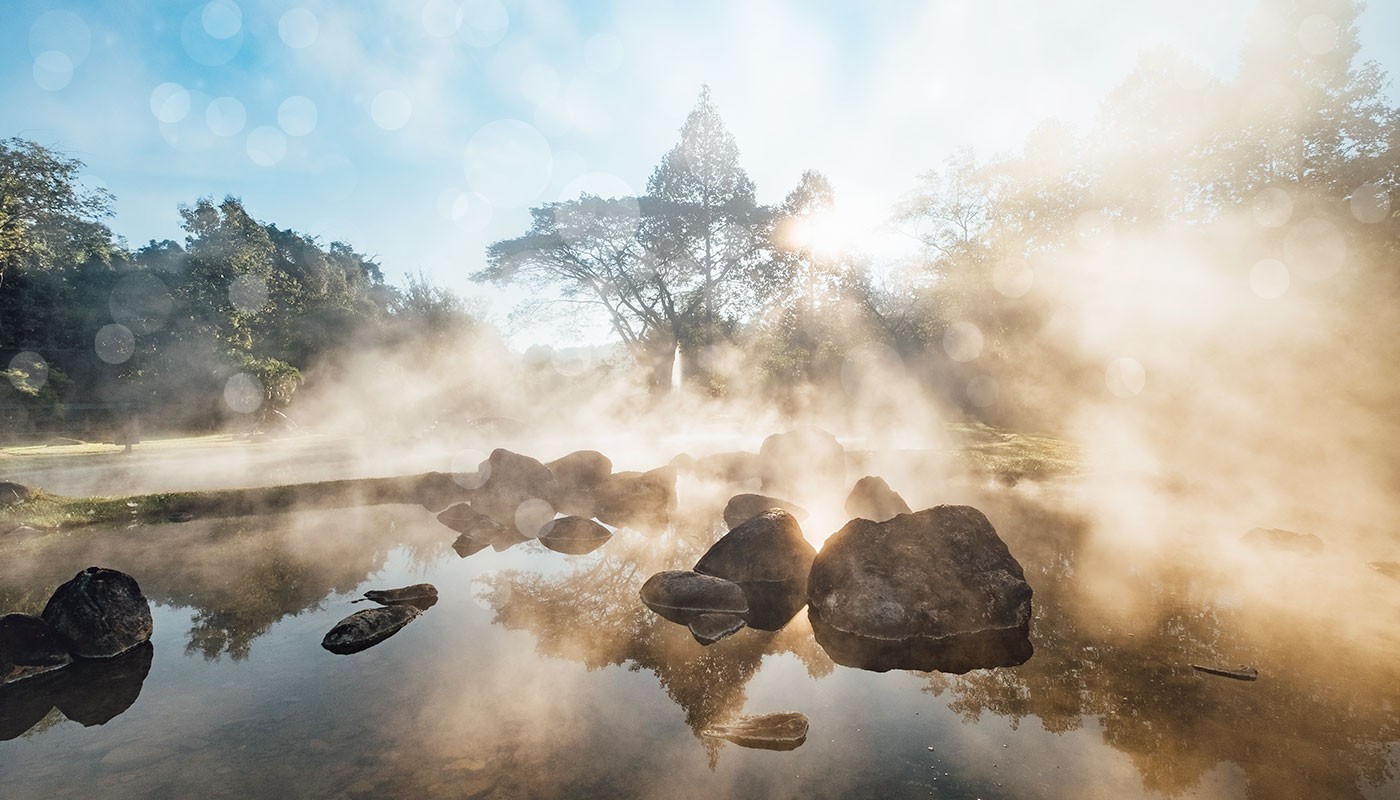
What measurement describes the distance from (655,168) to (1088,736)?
102ft

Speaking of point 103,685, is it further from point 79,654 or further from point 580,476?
point 580,476

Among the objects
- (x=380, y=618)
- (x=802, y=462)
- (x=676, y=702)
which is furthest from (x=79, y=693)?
(x=802, y=462)

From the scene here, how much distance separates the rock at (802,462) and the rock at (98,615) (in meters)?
13.3

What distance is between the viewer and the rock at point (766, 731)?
4.78 metres

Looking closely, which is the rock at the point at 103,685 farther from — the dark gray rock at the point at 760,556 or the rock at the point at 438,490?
the rock at the point at 438,490

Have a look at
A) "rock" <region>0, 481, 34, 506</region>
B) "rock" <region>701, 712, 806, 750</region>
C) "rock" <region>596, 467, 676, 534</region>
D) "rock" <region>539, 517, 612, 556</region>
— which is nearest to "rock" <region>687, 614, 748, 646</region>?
"rock" <region>701, 712, 806, 750</region>

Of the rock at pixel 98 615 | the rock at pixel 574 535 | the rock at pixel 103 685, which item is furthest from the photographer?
the rock at pixel 574 535

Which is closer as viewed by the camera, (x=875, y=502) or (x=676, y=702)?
(x=676, y=702)

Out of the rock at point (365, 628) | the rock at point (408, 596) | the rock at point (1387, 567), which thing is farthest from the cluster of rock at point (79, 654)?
the rock at point (1387, 567)

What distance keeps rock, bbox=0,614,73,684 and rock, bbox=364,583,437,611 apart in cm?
301

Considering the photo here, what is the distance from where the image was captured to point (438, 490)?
598 inches

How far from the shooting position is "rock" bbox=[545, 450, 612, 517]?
1505 cm

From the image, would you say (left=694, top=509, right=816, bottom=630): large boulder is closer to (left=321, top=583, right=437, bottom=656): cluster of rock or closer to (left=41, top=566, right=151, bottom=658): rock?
(left=321, top=583, right=437, bottom=656): cluster of rock

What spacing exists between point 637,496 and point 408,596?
6.94 m
